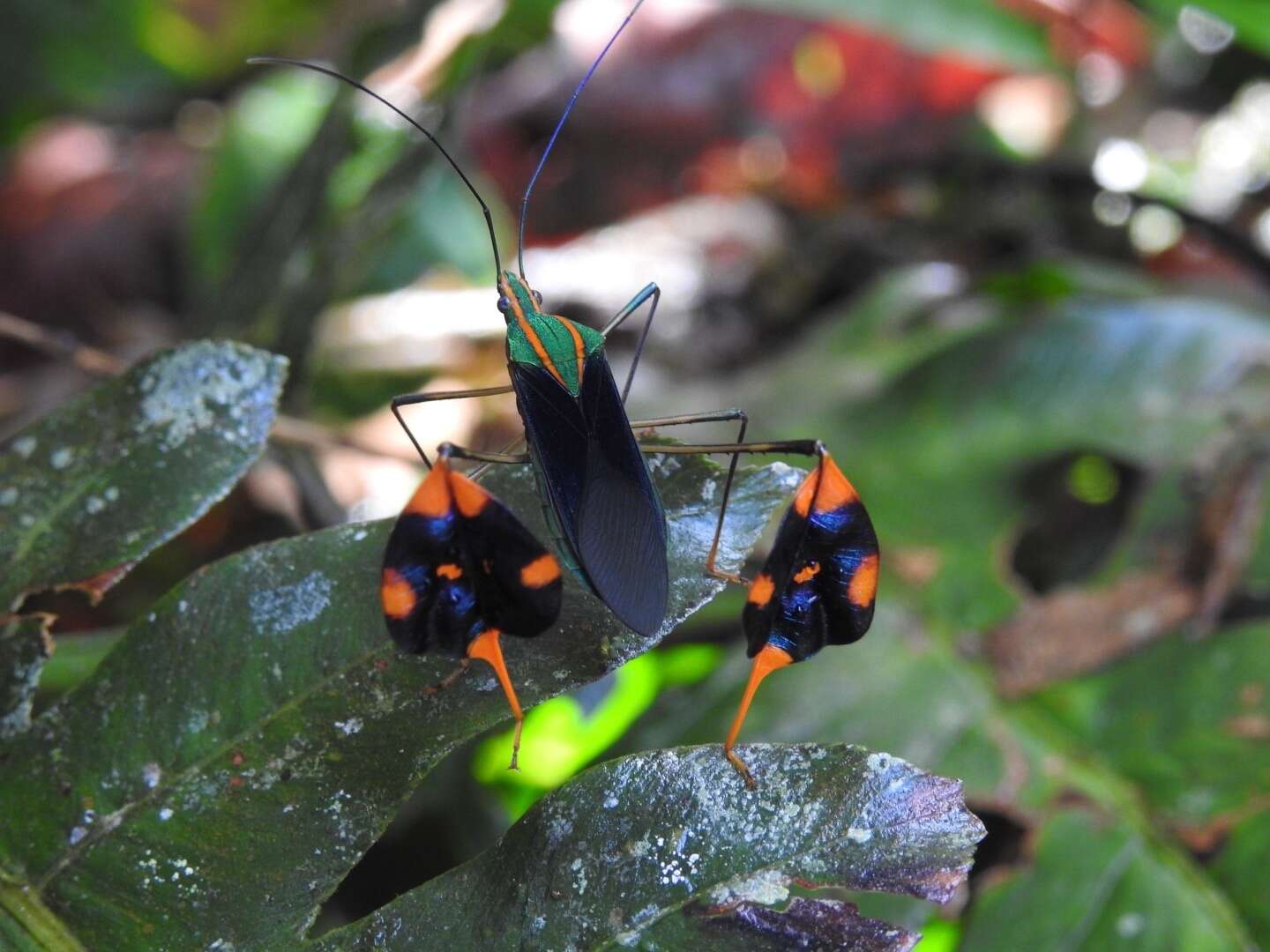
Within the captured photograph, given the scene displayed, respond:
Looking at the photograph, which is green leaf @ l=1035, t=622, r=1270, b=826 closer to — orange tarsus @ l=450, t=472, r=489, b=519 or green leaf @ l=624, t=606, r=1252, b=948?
green leaf @ l=624, t=606, r=1252, b=948

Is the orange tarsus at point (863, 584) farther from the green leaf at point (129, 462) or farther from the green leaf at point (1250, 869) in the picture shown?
the green leaf at point (1250, 869)

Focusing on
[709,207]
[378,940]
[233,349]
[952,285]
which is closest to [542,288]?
[709,207]

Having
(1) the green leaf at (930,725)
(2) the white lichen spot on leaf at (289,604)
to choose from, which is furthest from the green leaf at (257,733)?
(1) the green leaf at (930,725)

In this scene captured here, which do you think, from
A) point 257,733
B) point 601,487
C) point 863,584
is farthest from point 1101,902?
point 257,733

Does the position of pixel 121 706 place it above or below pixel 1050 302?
above

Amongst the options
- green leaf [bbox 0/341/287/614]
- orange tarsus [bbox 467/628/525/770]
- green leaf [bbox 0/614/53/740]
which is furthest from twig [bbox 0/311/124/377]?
orange tarsus [bbox 467/628/525/770]

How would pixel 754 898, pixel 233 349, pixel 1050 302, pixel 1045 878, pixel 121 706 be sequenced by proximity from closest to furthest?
pixel 754 898
pixel 121 706
pixel 233 349
pixel 1045 878
pixel 1050 302

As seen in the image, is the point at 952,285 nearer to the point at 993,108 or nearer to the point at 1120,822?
the point at 1120,822
